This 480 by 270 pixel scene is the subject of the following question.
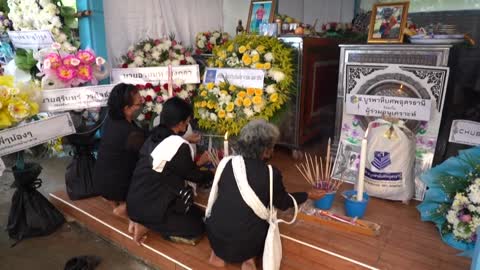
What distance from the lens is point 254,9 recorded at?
3.16 meters

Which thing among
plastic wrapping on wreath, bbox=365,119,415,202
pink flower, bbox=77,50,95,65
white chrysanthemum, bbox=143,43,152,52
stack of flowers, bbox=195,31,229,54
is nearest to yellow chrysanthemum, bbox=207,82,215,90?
white chrysanthemum, bbox=143,43,152,52

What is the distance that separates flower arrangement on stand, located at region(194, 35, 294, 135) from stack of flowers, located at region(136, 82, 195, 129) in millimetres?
229

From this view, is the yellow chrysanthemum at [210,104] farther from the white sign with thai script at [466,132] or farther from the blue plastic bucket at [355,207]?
the white sign with thai script at [466,132]

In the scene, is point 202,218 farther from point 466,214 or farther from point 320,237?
point 466,214

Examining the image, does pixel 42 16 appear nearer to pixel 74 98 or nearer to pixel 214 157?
pixel 74 98

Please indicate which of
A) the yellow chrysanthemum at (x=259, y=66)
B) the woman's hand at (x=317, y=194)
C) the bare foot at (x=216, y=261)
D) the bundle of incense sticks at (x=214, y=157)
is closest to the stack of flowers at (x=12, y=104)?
the bundle of incense sticks at (x=214, y=157)

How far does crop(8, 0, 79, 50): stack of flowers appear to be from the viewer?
2379 mm

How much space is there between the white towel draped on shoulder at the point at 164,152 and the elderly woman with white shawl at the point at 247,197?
27cm

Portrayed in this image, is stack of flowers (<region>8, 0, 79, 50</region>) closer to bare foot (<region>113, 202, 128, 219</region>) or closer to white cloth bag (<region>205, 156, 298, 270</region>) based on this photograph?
bare foot (<region>113, 202, 128, 219</region>)

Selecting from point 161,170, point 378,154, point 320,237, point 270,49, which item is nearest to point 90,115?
point 161,170

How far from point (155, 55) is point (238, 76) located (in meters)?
0.76

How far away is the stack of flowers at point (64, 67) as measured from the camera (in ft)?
7.03

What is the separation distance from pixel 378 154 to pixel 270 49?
102 centimetres

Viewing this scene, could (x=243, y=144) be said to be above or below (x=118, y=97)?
below
